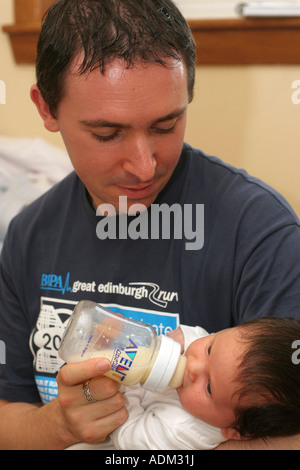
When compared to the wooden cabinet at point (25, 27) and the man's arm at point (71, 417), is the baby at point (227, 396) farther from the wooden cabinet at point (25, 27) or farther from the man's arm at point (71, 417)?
the wooden cabinet at point (25, 27)

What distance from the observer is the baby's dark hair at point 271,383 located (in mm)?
917

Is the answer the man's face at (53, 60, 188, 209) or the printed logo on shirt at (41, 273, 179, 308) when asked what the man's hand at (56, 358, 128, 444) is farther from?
the man's face at (53, 60, 188, 209)

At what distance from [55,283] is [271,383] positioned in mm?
607

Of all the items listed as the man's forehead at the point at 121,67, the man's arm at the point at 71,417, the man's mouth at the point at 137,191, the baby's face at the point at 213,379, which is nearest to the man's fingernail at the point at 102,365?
the man's arm at the point at 71,417

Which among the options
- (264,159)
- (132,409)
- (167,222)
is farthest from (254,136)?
(132,409)

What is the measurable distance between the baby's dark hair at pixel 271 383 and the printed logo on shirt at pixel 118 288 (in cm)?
28

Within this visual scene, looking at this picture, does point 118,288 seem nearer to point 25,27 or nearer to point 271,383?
point 271,383

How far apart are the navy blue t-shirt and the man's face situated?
134 millimetres

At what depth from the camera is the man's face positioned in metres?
1.03

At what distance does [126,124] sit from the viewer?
1044 millimetres

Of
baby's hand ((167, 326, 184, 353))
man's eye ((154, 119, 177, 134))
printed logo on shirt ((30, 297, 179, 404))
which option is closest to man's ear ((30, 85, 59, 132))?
man's eye ((154, 119, 177, 134))

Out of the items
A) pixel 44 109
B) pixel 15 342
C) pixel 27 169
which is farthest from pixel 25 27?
pixel 15 342

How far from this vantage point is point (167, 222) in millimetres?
1241

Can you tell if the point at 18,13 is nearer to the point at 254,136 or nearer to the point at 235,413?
the point at 254,136
